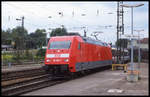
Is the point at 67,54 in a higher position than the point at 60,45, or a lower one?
lower

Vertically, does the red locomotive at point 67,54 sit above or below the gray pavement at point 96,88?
above

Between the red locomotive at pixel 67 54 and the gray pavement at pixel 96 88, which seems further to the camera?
the red locomotive at pixel 67 54

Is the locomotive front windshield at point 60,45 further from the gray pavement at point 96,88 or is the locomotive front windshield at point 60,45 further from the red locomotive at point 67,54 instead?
the gray pavement at point 96,88

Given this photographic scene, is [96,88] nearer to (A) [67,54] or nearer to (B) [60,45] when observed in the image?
(A) [67,54]

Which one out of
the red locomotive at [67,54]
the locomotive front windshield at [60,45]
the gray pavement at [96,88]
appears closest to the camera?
the gray pavement at [96,88]

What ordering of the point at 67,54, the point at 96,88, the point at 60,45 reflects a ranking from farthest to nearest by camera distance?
the point at 60,45 → the point at 67,54 → the point at 96,88

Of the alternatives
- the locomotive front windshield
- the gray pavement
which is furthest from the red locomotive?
the gray pavement

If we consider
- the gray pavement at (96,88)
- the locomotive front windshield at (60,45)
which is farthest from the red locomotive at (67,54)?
the gray pavement at (96,88)

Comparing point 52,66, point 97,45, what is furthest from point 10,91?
point 97,45

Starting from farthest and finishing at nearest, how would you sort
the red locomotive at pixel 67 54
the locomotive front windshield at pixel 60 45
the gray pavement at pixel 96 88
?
the locomotive front windshield at pixel 60 45, the red locomotive at pixel 67 54, the gray pavement at pixel 96 88

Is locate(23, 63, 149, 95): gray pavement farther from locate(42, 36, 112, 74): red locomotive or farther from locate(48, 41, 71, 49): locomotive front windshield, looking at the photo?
locate(48, 41, 71, 49): locomotive front windshield

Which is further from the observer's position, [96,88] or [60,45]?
[60,45]

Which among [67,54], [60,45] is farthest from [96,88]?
[60,45]

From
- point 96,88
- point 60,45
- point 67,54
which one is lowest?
point 96,88
